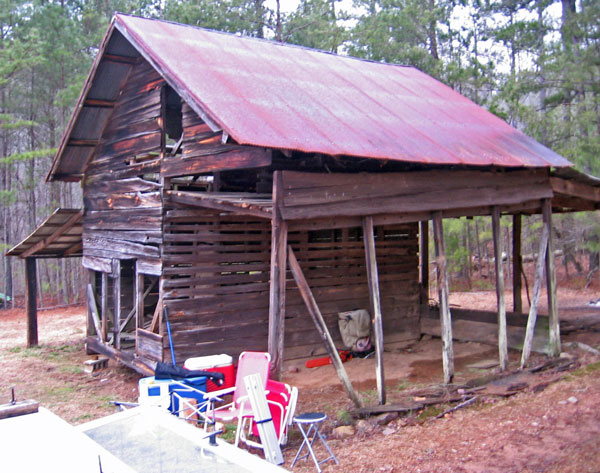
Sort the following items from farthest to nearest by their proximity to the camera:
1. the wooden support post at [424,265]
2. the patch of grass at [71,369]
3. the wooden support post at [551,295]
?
the wooden support post at [424,265] → the patch of grass at [71,369] → the wooden support post at [551,295]

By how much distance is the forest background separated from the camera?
17.7 meters

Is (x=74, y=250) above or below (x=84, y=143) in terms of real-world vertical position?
below

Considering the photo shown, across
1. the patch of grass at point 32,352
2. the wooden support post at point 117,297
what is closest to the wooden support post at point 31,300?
the patch of grass at point 32,352

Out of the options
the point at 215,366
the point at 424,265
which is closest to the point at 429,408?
the point at 215,366

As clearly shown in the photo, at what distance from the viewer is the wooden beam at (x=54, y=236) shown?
12.7 m

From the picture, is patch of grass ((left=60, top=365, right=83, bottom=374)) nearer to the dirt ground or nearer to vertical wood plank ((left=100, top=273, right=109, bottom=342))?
the dirt ground

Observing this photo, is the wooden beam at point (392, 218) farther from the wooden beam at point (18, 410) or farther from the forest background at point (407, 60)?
the forest background at point (407, 60)

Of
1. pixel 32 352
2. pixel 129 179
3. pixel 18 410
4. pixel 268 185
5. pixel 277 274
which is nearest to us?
pixel 18 410

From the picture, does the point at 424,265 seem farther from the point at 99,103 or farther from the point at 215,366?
the point at 99,103

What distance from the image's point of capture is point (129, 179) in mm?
10703

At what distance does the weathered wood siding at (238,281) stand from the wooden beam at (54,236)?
4.06 metres

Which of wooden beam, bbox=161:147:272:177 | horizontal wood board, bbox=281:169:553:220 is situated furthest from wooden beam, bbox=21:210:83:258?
horizontal wood board, bbox=281:169:553:220

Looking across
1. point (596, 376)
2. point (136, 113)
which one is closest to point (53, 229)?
point (136, 113)

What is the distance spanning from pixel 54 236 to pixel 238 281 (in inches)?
221
